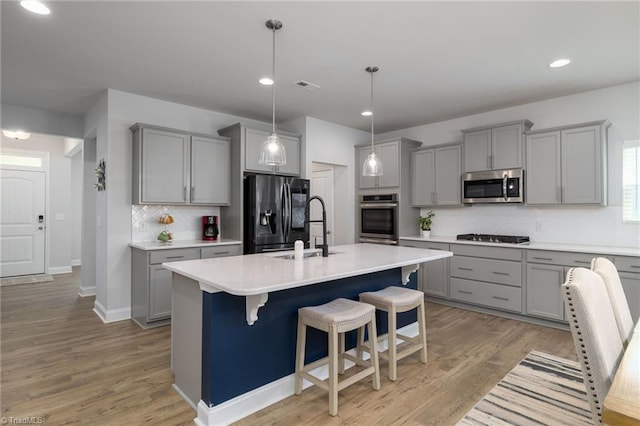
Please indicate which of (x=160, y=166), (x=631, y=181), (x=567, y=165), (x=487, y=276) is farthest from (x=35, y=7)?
(x=631, y=181)

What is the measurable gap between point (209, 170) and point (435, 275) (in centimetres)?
338

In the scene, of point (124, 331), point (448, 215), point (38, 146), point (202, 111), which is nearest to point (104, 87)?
point (202, 111)

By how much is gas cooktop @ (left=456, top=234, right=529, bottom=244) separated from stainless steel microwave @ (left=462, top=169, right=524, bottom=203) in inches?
18.0

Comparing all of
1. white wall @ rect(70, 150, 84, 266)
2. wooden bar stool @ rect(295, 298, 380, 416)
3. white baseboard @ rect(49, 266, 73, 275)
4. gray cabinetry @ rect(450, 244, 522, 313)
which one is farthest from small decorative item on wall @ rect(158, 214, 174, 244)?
white wall @ rect(70, 150, 84, 266)

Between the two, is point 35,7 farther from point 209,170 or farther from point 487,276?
point 487,276

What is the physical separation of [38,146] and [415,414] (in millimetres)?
8251

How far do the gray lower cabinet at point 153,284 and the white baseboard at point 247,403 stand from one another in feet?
5.55

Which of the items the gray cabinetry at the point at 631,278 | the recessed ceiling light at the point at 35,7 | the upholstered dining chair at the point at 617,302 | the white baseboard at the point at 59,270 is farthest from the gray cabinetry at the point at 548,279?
the white baseboard at the point at 59,270

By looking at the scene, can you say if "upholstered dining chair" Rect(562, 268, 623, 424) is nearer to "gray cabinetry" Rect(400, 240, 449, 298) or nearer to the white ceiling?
the white ceiling

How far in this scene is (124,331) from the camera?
11.6 feet

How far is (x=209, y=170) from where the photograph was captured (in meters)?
4.32

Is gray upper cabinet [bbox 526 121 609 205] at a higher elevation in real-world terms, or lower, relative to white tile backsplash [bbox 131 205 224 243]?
higher

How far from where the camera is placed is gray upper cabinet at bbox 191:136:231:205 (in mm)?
4191

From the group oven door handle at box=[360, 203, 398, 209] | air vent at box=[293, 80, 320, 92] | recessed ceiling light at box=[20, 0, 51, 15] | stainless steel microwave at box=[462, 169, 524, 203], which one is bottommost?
oven door handle at box=[360, 203, 398, 209]
